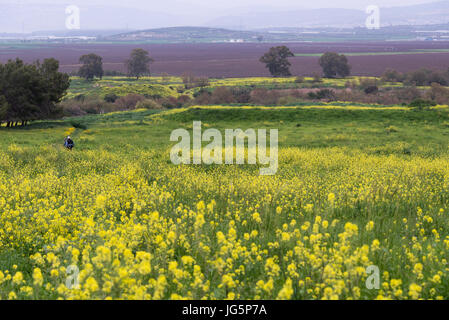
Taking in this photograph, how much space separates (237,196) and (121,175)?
5357 millimetres

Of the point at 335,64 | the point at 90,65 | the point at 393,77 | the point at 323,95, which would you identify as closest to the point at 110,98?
the point at 323,95

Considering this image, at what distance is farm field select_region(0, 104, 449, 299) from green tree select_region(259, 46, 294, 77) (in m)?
95.6

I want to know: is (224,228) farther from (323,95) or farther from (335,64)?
(335,64)

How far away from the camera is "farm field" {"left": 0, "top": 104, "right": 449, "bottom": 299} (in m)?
5.53

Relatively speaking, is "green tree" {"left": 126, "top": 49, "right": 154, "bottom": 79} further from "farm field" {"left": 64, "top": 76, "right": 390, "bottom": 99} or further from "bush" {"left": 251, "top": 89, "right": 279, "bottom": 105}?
"bush" {"left": 251, "top": 89, "right": 279, "bottom": 105}

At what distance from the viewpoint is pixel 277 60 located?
399ft

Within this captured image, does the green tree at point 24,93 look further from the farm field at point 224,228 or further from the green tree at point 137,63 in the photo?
the green tree at point 137,63

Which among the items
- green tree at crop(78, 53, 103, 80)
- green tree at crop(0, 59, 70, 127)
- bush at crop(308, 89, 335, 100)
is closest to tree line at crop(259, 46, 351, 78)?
bush at crop(308, 89, 335, 100)

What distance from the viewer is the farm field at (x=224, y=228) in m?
5.53

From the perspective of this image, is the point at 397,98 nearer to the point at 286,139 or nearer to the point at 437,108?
the point at 437,108

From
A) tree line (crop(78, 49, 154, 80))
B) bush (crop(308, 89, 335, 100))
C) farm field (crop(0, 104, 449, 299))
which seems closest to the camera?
farm field (crop(0, 104, 449, 299))

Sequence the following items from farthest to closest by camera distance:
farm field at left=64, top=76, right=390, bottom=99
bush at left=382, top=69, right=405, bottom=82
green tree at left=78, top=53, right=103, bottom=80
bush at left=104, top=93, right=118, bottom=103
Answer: green tree at left=78, top=53, right=103, bottom=80, bush at left=382, top=69, right=405, bottom=82, farm field at left=64, top=76, right=390, bottom=99, bush at left=104, top=93, right=118, bottom=103

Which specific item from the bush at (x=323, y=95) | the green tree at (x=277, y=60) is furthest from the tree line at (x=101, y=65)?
the bush at (x=323, y=95)
